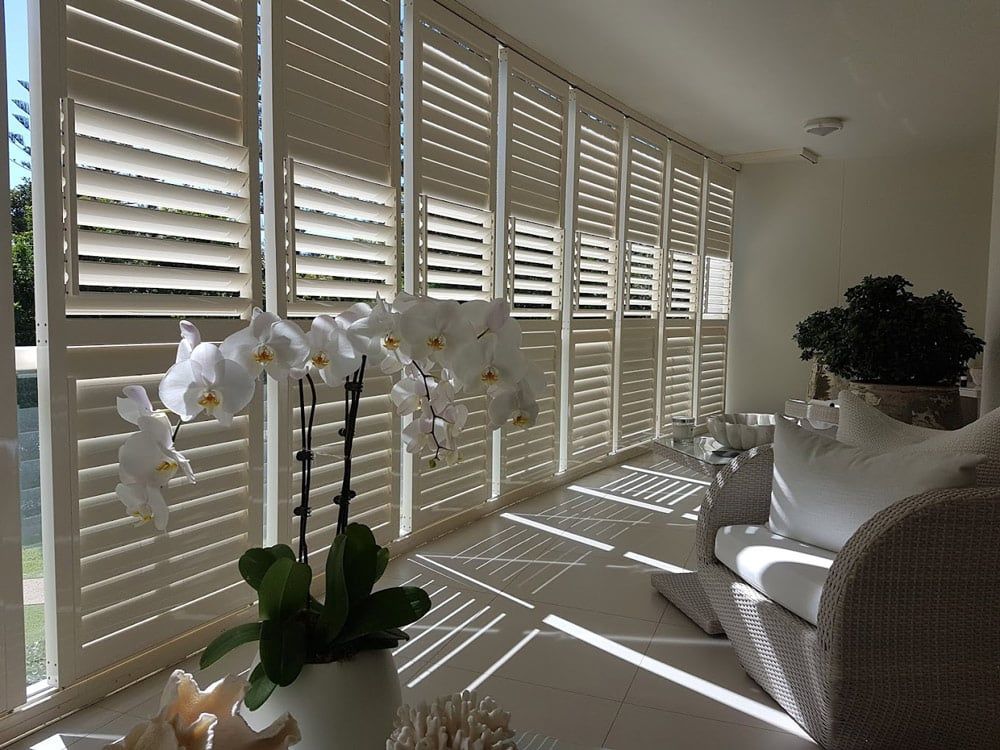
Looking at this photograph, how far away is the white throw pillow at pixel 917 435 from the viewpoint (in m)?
1.97

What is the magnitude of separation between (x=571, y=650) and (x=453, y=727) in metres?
1.81

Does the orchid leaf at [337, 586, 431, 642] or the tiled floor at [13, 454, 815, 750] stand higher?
the orchid leaf at [337, 586, 431, 642]

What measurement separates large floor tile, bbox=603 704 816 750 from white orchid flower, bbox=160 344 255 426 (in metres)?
1.54

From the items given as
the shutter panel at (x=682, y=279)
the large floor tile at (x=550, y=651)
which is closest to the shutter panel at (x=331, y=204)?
the large floor tile at (x=550, y=651)

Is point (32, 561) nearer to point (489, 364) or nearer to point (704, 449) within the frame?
point (489, 364)

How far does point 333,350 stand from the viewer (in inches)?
38.2

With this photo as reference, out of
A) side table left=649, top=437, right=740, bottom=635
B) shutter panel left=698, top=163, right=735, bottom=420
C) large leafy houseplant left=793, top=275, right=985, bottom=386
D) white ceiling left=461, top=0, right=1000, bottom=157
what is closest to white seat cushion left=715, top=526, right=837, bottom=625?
side table left=649, top=437, right=740, bottom=635

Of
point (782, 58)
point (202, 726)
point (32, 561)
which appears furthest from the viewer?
point (782, 58)

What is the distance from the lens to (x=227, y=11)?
8.19 feet

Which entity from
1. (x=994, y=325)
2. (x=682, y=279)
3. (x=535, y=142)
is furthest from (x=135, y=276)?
(x=682, y=279)

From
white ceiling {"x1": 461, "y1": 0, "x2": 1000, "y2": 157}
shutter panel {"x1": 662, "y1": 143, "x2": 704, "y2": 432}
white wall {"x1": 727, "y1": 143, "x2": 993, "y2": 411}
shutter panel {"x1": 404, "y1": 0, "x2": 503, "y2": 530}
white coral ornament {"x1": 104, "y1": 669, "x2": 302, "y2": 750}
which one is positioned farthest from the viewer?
white wall {"x1": 727, "y1": 143, "x2": 993, "y2": 411}

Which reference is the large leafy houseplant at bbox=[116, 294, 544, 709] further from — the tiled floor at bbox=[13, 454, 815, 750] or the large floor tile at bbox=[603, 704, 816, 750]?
the large floor tile at bbox=[603, 704, 816, 750]

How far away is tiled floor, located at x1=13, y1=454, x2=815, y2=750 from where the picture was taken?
2.07m

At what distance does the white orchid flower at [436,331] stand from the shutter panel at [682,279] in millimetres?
5365
